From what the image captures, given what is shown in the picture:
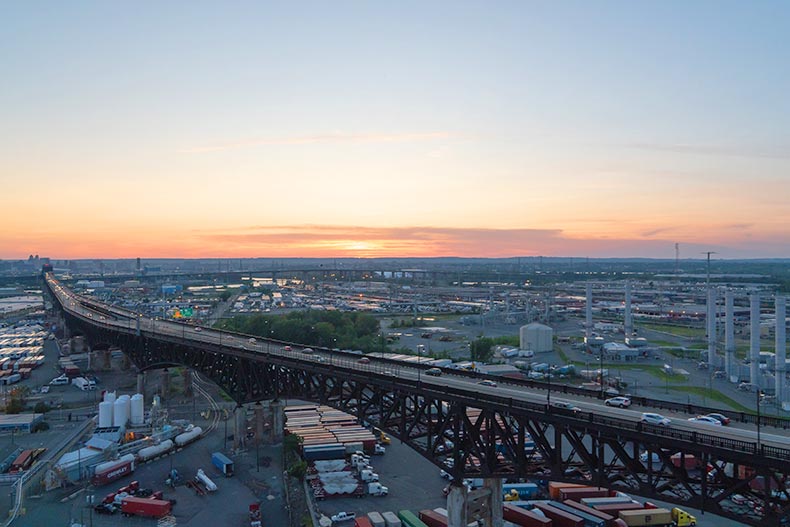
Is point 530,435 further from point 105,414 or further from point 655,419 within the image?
point 105,414

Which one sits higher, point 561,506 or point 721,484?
point 721,484

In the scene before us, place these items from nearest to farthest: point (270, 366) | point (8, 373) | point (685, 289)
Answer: point (270, 366), point (8, 373), point (685, 289)

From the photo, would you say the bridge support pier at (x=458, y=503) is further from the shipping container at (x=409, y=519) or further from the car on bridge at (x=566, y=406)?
the car on bridge at (x=566, y=406)

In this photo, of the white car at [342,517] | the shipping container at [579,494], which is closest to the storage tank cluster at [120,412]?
the white car at [342,517]

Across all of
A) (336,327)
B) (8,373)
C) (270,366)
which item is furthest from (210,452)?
(336,327)

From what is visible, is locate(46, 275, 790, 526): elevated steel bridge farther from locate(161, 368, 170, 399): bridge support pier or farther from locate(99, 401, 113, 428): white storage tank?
locate(161, 368, 170, 399): bridge support pier

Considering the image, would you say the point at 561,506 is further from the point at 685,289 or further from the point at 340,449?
the point at 685,289
